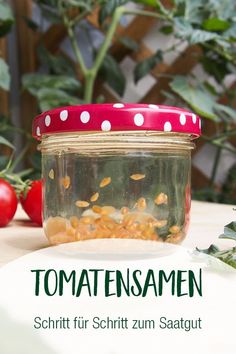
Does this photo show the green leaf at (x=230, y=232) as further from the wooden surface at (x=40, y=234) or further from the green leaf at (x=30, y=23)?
the green leaf at (x=30, y=23)

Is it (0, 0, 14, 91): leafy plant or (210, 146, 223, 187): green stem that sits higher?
(0, 0, 14, 91): leafy plant

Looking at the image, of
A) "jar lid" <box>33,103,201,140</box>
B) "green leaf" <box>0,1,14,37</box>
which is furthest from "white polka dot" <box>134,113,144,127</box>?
"green leaf" <box>0,1,14,37</box>

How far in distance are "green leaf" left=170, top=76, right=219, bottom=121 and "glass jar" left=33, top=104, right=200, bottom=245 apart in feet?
2.24

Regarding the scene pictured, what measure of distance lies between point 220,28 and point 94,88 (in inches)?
17.6

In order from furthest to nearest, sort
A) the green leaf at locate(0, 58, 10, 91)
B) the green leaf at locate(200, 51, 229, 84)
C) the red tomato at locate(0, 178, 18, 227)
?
the green leaf at locate(200, 51, 229, 84) < the green leaf at locate(0, 58, 10, 91) < the red tomato at locate(0, 178, 18, 227)

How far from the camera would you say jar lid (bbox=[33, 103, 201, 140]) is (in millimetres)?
407

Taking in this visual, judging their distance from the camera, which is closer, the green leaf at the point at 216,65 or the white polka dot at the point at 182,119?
the white polka dot at the point at 182,119

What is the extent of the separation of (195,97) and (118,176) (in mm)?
773

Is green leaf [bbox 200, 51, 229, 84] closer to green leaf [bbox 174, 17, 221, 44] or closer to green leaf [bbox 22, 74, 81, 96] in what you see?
green leaf [bbox 174, 17, 221, 44]

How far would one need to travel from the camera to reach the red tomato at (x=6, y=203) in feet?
2.18

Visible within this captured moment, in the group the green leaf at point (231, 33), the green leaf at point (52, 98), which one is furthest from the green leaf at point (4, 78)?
the green leaf at point (231, 33)

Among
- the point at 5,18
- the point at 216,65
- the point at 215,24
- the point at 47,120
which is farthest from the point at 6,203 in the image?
the point at 216,65

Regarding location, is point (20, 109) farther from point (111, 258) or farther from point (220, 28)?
point (111, 258)

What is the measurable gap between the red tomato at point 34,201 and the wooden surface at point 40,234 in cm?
1
